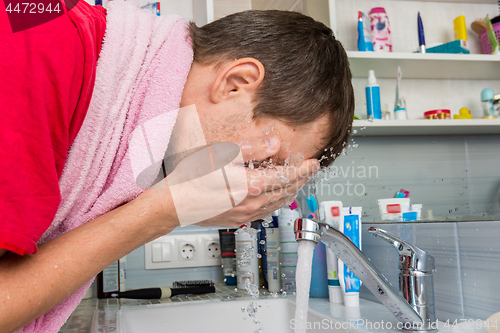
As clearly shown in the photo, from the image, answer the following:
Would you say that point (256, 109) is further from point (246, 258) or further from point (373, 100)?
point (373, 100)

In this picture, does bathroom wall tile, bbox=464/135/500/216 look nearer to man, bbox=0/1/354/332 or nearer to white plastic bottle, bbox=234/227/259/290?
white plastic bottle, bbox=234/227/259/290

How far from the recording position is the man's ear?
0.51 meters

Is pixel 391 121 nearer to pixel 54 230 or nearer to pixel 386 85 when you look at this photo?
pixel 386 85

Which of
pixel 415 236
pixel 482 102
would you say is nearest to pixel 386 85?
pixel 482 102

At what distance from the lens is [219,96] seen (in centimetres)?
52

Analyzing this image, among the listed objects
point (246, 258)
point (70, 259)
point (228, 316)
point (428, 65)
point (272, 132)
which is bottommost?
point (228, 316)

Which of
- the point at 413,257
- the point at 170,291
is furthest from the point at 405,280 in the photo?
the point at 170,291

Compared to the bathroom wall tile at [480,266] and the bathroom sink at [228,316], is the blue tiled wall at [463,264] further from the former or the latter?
the bathroom sink at [228,316]

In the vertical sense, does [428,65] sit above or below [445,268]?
above

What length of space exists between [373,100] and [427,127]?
0.19 metres

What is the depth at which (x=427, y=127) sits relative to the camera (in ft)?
4.13

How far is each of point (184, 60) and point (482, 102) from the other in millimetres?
1208

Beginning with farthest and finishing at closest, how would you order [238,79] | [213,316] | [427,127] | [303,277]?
[427,127]
[213,316]
[303,277]
[238,79]

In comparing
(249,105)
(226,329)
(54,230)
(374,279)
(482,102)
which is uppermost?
(482,102)
